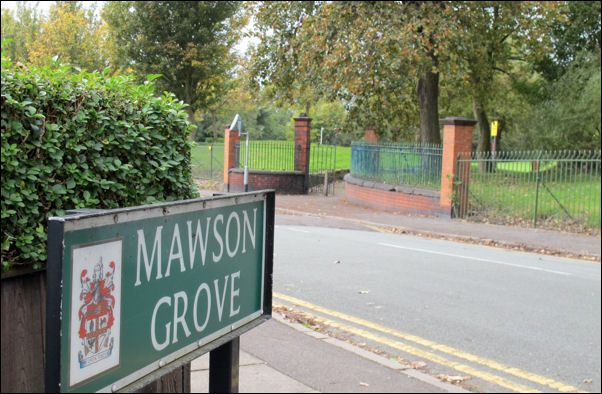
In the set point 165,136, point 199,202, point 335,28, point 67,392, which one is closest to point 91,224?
point 67,392

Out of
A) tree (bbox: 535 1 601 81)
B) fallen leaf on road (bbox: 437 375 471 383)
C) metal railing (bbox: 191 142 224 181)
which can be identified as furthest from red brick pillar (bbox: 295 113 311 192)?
tree (bbox: 535 1 601 81)

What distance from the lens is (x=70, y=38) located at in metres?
1.83

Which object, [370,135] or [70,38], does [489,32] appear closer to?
[370,135]

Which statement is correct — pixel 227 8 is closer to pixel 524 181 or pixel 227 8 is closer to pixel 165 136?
pixel 165 136

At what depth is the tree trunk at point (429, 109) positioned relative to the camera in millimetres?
21859

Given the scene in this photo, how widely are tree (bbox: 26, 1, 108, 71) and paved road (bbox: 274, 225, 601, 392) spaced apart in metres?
1.44

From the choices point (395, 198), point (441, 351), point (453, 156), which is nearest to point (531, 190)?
point (453, 156)

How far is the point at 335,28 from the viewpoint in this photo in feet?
62.8

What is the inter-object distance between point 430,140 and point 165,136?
20.4 meters

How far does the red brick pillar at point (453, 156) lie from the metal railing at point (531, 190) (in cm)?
4

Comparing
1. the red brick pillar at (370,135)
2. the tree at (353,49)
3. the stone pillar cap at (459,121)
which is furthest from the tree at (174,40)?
the red brick pillar at (370,135)

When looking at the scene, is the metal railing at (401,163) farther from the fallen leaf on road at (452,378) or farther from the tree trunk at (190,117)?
the tree trunk at (190,117)

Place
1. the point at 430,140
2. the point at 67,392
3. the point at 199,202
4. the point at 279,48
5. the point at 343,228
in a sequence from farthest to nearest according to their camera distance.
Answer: the point at 430,140
the point at 279,48
the point at 343,228
the point at 199,202
the point at 67,392

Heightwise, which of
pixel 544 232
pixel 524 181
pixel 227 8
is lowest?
pixel 544 232
